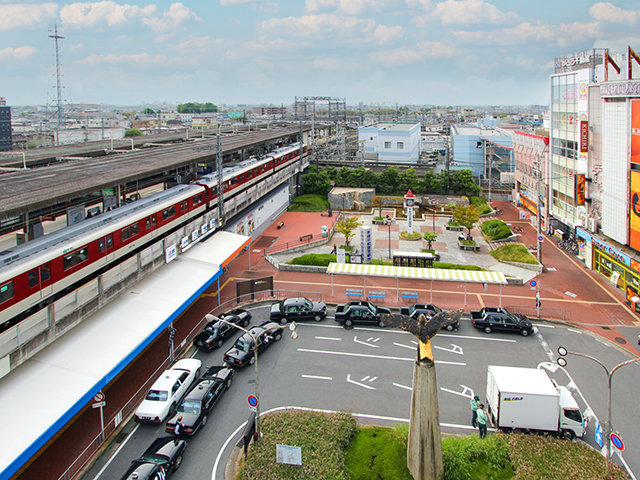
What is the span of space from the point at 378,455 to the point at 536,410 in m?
6.67

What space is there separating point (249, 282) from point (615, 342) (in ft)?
75.7

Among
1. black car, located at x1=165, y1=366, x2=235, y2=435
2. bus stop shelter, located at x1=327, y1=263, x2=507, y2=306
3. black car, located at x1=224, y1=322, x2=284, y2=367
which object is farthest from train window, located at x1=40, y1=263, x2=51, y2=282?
bus stop shelter, located at x1=327, y1=263, x2=507, y2=306

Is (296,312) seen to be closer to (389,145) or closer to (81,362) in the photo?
(81,362)

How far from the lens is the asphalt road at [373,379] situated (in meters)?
18.1

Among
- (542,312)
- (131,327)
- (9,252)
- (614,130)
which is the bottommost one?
(542,312)

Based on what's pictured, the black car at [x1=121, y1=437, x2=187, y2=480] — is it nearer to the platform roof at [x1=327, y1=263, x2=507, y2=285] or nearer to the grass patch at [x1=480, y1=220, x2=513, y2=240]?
the platform roof at [x1=327, y1=263, x2=507, y2=285]

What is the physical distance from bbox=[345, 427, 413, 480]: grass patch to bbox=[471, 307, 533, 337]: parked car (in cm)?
1148

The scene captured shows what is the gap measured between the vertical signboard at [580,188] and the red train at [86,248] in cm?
3066

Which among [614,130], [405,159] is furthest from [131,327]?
[405,159]

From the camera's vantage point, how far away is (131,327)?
71.3ft

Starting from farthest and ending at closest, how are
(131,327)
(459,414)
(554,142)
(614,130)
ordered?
1. (554,142)
2. (614,130)
3. (131,327)
4. (459,414)

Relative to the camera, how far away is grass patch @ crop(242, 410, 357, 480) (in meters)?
15.9

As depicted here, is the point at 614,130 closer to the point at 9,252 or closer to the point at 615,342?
the point at 615,342

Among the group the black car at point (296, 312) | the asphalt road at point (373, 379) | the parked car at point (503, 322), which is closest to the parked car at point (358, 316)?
the asphalt road at point (373, 379)
